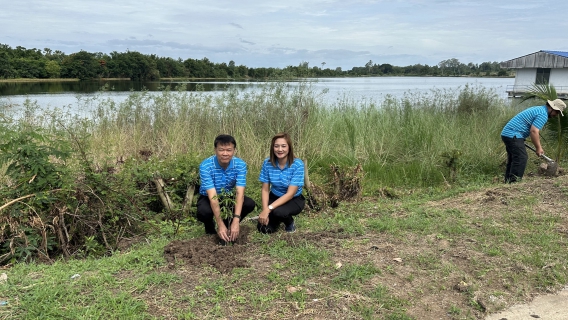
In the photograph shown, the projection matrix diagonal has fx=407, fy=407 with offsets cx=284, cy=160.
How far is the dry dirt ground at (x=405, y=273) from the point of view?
2650 millimetres

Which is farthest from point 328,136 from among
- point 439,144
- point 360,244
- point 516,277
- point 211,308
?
point 211,308

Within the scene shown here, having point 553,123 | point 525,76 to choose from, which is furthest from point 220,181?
point 525,76

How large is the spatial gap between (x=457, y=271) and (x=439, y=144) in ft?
18.8

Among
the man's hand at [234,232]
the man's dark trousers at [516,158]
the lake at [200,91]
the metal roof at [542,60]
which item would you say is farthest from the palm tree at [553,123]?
the metal roof at [542,60]

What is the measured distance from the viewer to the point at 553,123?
7.94 metres

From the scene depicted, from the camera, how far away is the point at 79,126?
8422 millimetres

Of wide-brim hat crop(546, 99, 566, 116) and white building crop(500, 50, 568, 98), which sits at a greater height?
white building crop(500, 50, 568, 98)

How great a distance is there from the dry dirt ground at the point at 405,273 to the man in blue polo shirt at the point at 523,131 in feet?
8.11

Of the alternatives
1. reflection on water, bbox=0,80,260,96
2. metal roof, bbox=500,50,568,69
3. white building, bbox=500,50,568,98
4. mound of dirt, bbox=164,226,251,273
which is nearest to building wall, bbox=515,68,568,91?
white building, bbox=500,50,568,98

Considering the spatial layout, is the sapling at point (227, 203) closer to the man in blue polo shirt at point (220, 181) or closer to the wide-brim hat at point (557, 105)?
the man in blue polo shirt at point (220, 181)

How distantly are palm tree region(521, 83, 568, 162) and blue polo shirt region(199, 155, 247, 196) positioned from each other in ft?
20.5

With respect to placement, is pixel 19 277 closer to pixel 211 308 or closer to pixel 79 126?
pixel 211 308

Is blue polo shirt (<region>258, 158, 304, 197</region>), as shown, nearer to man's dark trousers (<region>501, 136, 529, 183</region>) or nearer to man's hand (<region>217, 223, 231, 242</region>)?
man's hand (<region>217, 223, 231, 242</region>)

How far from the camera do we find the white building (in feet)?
97.1
